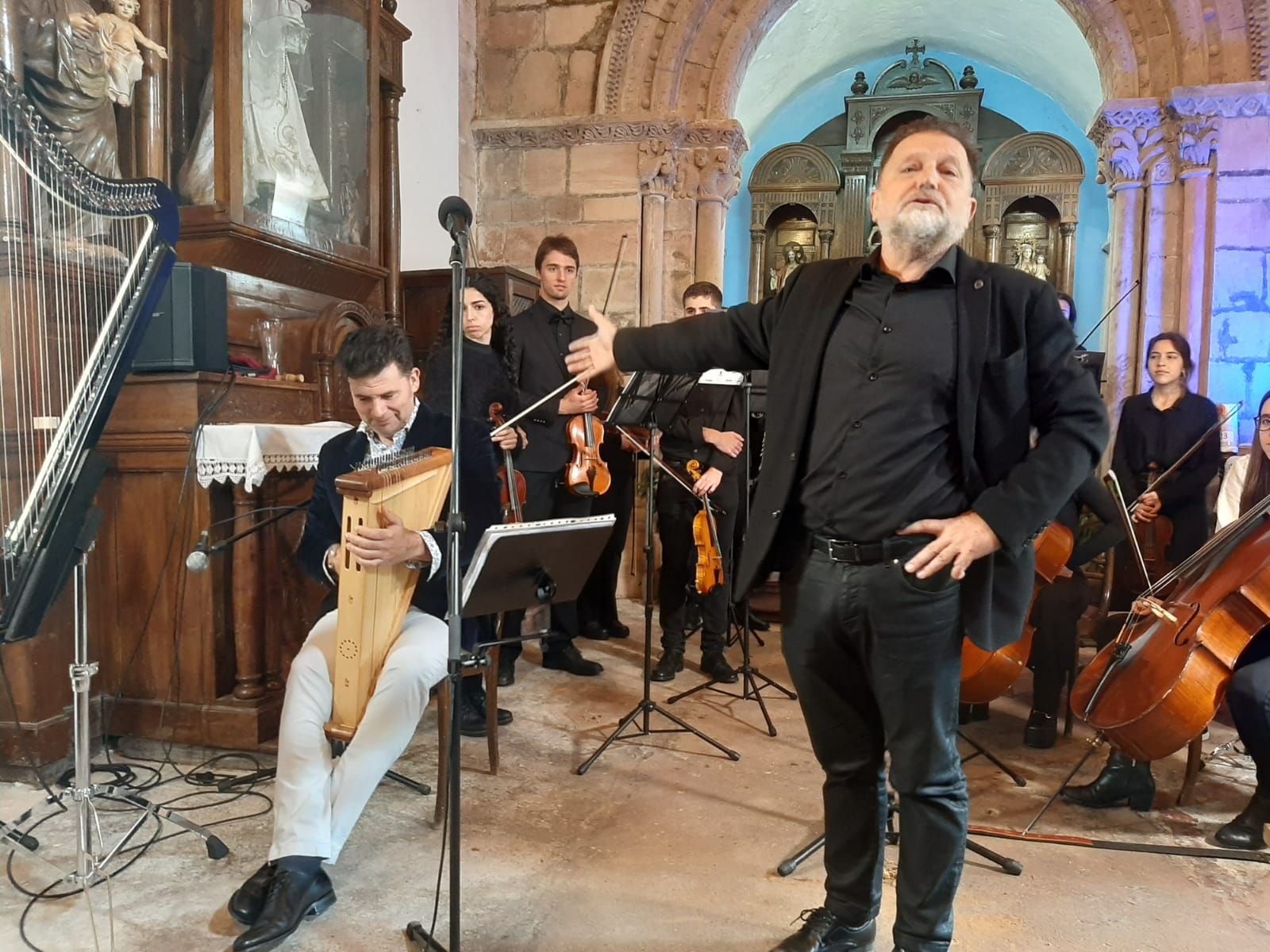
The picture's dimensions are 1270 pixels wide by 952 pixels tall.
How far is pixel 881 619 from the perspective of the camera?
181 cm

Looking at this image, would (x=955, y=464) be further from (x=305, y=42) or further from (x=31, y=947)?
(x=305, y=42)

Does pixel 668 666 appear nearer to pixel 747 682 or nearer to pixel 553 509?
pixel 747 682

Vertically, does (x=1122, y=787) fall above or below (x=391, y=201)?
below

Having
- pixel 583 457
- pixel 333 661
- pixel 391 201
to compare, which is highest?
pixel 391 201

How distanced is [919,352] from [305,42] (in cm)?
377

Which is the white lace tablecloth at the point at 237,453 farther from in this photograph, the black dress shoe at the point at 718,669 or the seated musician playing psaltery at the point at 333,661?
the black dress shoe at the point at 718,669

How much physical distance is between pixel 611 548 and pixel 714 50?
11.9ft

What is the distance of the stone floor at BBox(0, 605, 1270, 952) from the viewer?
2.19 metres

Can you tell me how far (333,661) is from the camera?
2430mm

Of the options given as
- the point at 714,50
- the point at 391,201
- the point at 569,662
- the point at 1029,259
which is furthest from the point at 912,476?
the point at 1029,259

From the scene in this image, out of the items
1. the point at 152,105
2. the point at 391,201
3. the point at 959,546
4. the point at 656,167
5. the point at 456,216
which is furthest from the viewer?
the point at 656,167

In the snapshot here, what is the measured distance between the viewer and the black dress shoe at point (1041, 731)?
3525mm

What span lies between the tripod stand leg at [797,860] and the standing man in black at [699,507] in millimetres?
1690

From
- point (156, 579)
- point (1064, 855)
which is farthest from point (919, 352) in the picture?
point (156, 579)
